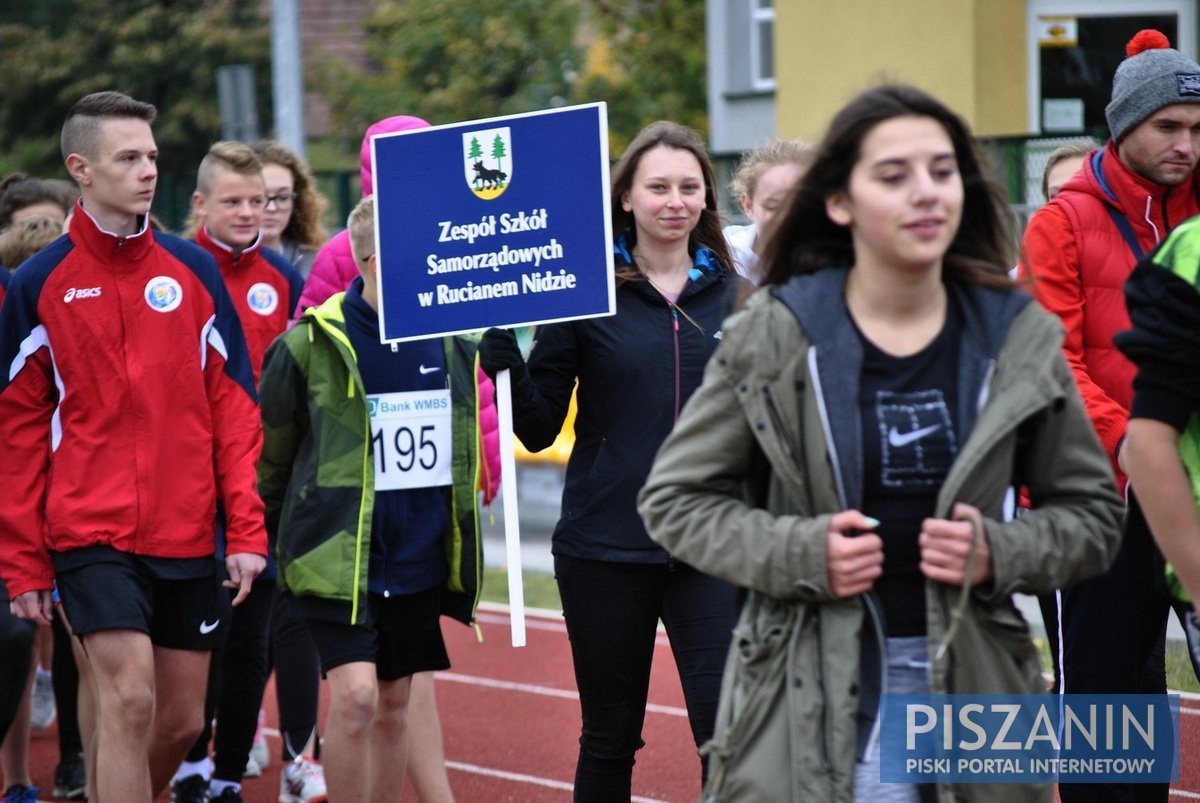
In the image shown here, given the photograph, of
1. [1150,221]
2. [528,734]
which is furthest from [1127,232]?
[528,734]

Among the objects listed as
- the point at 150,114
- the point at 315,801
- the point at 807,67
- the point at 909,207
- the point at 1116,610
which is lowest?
the point at 315,801

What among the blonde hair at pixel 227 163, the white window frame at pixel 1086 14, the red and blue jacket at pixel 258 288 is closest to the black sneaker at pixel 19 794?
the red and blue jacket at pixel 258 288

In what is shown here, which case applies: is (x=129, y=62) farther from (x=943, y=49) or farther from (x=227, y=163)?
(x=227, y=163)

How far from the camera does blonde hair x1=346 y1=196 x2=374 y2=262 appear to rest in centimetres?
573

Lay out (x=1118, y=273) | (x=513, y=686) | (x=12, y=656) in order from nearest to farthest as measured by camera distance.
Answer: (x=1118, y=273) < (x=12, y=656) < (x=513, y=686)

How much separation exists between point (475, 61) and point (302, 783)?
64.6 feet

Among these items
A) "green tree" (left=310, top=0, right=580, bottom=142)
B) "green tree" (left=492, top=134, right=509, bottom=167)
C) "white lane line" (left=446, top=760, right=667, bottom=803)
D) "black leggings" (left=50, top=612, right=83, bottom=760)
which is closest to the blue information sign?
"green tree" (left=492, top=134, right=509, bottom=167)

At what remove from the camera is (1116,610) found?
489cm

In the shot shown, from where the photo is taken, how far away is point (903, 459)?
10.9 feet

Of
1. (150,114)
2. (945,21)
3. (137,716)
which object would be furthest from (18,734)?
(945,21)

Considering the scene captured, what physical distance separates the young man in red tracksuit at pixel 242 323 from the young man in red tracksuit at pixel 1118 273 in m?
3.20

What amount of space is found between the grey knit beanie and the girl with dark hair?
5.92 feet

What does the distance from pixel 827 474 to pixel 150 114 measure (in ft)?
10.7

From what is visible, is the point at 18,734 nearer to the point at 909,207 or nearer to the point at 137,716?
the point at 137,716
